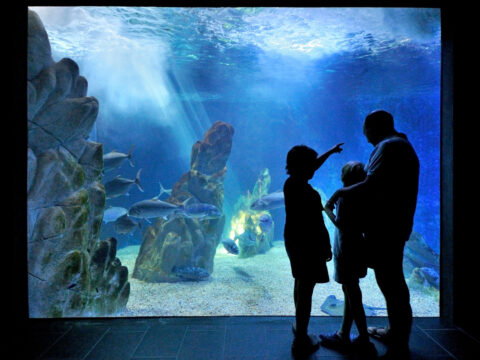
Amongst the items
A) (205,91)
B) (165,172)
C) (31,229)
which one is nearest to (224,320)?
(31,229)

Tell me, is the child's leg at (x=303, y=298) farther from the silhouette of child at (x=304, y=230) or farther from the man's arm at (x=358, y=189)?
the man's arm at (x=358, y=189)

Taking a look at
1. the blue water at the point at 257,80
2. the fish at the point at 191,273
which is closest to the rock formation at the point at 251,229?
the fish at the point at 191,273

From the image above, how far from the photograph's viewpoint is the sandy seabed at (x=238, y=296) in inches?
213

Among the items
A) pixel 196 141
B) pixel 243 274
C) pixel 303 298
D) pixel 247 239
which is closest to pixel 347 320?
pixel 303 298

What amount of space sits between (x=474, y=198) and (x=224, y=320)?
321 cm

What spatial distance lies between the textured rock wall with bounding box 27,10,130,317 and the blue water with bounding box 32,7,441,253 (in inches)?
256

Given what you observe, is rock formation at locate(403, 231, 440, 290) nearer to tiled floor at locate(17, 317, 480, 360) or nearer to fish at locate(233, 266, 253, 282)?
fish at locate(233, 266, 253, 282)

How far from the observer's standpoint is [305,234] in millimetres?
2748

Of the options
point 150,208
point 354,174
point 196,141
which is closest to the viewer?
point 354,174

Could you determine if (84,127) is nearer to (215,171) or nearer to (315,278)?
(315,278)

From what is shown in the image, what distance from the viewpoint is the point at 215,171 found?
9906 mm

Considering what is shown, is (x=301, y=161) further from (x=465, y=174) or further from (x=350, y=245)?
(x=465, y=174)

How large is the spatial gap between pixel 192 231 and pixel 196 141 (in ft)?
20.3

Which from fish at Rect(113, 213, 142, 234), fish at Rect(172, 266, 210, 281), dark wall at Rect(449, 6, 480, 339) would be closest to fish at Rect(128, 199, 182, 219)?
fish at Rect(113, 213, 142, 234)
